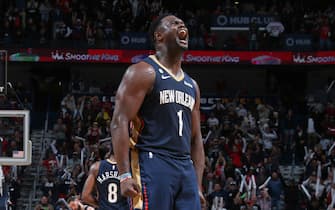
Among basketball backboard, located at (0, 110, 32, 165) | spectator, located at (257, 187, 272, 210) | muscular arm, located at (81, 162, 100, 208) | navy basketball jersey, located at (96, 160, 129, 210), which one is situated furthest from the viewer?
spectator, located at (257, 187, 272, 210)

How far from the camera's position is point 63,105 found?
888 inches

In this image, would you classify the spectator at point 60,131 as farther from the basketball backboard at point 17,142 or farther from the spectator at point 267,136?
the basketball backboard at point 17,142

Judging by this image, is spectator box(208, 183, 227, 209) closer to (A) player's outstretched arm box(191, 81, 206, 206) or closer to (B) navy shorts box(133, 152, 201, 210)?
(A) player's outstretched arm box(191, 81, 206, 206)

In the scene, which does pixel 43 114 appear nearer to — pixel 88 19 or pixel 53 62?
pixel 53 62

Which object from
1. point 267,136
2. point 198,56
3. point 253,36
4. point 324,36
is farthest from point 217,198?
point 324,36

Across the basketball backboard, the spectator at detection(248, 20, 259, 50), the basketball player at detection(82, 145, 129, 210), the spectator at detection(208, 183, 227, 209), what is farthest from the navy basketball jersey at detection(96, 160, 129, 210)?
the spectator at detection(248, 20, 259, 50)

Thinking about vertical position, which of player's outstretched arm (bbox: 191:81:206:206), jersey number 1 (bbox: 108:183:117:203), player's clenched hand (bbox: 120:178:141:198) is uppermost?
player's outstretched arm (bbox: 191:81:206:206)

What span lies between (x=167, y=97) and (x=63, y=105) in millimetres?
17506

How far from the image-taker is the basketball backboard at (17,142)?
9.45 metres

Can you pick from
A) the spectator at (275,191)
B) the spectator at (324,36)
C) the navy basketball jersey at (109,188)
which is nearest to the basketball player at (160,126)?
the navy basketball jersey at (109,188)

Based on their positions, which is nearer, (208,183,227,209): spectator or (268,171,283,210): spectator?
(208,183,227,209): spectator

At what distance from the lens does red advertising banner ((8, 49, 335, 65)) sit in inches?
909

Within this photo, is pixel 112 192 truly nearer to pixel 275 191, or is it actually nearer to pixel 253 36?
pixel 275 191

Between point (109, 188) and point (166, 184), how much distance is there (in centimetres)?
266
